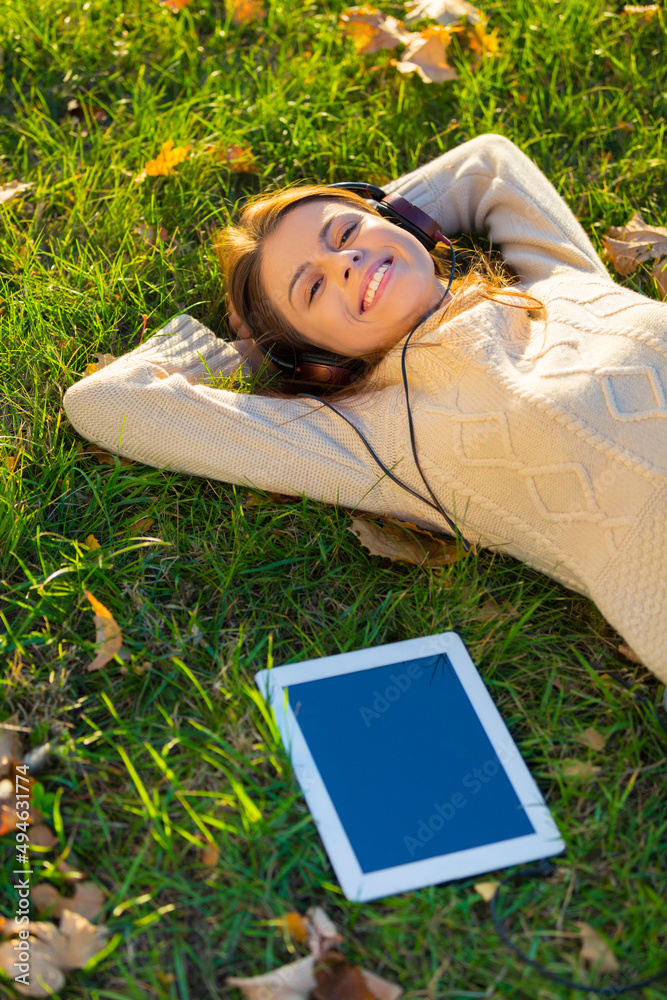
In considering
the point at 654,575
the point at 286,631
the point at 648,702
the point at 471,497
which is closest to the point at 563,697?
the point at 648,702

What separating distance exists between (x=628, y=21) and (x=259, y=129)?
175 centimetres

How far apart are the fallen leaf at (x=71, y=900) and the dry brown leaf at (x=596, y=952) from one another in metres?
1.10

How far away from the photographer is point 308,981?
174cm

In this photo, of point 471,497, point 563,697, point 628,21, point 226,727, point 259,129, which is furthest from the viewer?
point 628,21

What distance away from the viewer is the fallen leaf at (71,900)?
1808 millimetres

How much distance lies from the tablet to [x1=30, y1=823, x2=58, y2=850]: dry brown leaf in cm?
59

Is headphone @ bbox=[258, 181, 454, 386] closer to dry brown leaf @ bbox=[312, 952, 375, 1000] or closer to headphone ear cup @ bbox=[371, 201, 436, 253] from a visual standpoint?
headphone ear cup @ bbox=[371, 201, 436, 253]

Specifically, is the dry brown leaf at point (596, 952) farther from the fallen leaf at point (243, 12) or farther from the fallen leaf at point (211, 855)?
the fallen leaf at point (243, 12)

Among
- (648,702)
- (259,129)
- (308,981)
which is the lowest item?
(308,981)

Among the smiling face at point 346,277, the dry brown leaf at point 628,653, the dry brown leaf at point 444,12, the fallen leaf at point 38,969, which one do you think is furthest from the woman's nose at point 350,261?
the fallen leaf at point 38,969

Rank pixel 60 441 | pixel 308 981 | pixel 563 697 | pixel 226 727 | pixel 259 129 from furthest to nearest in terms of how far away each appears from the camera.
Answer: pixel 259 129
pixel 60 441
pixel 563 697
pixel 226 727
pixel 308 981

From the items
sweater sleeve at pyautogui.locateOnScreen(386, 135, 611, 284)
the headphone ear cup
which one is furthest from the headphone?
sweater sleeve at pyautogui.locateOnScreen(386, 135, 611, 284)

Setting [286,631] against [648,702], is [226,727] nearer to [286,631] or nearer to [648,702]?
[286,631]

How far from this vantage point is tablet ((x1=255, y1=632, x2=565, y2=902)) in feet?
6.25
